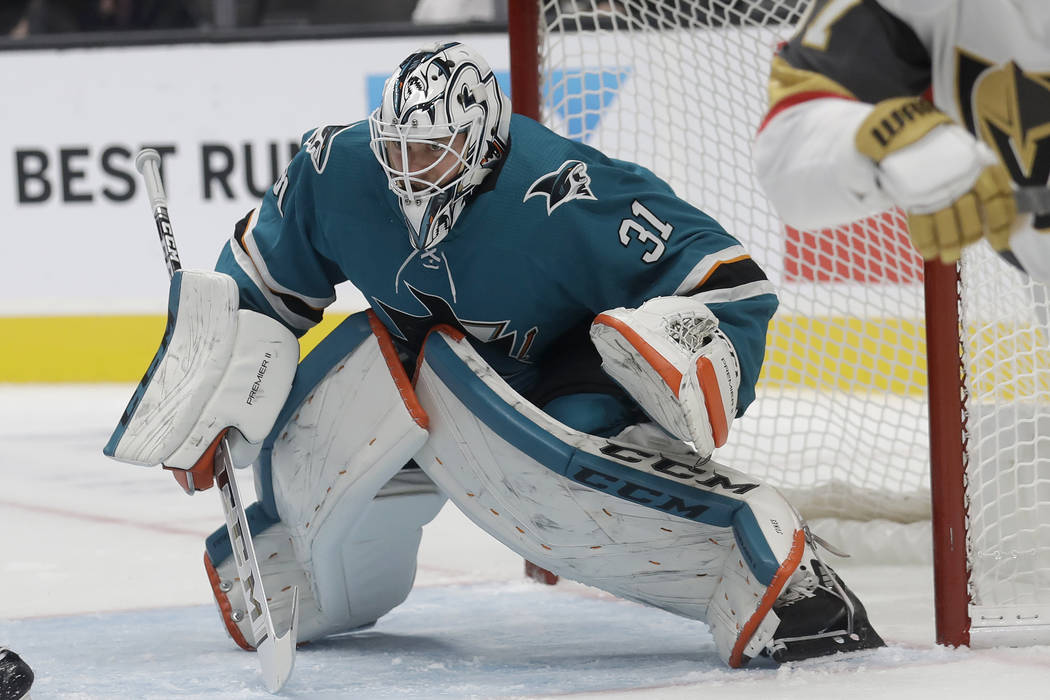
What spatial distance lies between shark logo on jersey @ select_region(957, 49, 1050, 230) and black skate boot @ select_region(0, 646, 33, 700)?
4.31 feet

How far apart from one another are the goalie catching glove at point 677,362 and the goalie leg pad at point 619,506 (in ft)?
0.36

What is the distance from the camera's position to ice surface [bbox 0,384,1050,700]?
206cm

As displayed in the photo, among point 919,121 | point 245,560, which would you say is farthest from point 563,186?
point 919,121

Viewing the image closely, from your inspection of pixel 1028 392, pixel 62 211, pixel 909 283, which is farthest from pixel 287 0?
pixel 1028 392

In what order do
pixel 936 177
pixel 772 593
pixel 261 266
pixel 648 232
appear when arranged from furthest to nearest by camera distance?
pixel 261 266 → pixel 648 232 → pixel 772 593 → pixel 936 177

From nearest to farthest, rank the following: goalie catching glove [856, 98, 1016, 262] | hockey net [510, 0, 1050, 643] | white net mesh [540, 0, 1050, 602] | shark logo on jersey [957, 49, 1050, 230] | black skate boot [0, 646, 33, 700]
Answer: goalie catching glove [856, 98, 1016, 262], shark logo on jersey [957, 49, 1050, 230], black skate boot [0, 646, 33, 700], hockey net [510, 0, 1050, 643], white net mesh [540, 0, 1050, 602]

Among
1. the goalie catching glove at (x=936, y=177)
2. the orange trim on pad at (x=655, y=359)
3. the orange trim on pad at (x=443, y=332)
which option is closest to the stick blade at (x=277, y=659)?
the orange trim on pad at (x=443, y=332)

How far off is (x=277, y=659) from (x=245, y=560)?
0.27 metres

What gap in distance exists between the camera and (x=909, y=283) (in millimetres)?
3656

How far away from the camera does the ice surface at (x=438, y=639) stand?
2.06m

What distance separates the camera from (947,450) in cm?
221

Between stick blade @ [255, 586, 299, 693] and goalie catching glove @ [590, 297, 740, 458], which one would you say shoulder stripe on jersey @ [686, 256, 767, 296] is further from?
stick blade @ [255, 586, 299, 693]

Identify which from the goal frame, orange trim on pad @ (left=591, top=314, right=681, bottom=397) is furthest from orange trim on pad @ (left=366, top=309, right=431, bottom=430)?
the goal frame

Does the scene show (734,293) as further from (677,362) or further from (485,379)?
(485,379)
